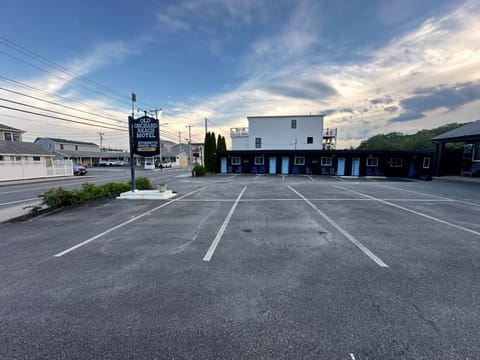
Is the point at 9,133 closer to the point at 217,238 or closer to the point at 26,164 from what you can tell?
the point at 26,164

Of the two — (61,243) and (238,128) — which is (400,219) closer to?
(61,243)

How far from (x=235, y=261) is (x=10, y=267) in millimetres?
4142

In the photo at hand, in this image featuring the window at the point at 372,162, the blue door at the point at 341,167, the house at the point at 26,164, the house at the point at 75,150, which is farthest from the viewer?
the house at the point at 75,150

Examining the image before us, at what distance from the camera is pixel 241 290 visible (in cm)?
303

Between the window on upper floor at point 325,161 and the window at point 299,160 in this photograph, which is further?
the window at point 299,160

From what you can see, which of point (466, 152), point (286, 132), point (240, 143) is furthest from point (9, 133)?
point (466, 152)

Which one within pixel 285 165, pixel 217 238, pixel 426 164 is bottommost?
pixel 217 238

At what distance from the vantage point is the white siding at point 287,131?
3170 cm

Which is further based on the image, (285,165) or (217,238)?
(285,165)

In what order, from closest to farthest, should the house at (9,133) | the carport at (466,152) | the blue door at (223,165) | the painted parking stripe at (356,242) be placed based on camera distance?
the painted parking stripe at (356,242) → the carport at (466,152) → the blue door at (223,165) → the house at (9,133)

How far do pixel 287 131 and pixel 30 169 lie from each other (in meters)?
31.7

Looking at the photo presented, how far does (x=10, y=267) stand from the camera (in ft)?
12.4

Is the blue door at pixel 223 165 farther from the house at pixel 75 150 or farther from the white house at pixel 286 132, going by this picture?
the house at pixel 75 150

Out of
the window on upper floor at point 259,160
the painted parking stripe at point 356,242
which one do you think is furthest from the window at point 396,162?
the painted parking stripe at point 356,242
